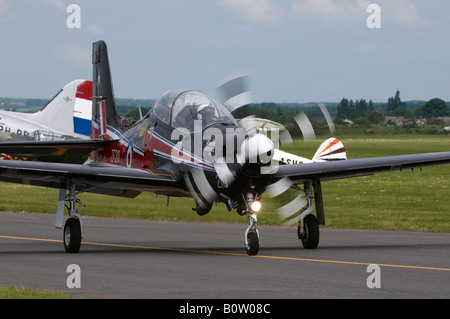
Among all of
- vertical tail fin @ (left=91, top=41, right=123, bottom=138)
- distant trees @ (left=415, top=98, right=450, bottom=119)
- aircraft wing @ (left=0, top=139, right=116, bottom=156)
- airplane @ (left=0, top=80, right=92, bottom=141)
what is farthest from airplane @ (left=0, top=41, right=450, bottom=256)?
distant trees @ (left=415, top=98, right=450, bottom=119)

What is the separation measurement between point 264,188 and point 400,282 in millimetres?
4512

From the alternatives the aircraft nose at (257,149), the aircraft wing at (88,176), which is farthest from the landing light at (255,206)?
the aircraft wing at (88,176)

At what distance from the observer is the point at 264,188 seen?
53.9 ft

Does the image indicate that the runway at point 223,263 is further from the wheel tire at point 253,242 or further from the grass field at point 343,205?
the grass field at point 343,205

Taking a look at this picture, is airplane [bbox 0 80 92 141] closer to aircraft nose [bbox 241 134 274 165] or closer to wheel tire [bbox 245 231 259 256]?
wheel tire [bbox 245 231 259 256]

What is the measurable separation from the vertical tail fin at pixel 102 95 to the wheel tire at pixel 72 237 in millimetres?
4775

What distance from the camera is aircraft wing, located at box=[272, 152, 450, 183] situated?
17.5 m

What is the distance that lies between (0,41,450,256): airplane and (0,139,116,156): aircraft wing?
4.85 ft

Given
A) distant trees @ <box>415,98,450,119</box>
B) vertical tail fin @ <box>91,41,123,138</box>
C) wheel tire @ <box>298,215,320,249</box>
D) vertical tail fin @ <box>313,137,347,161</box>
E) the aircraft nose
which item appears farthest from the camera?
distant trees @ <box>415,98,450,119</box>

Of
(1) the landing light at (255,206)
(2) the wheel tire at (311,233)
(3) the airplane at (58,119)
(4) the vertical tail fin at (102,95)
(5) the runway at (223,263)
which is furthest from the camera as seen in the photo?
(3) the airplane at (58,119)

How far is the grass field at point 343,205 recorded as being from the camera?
67.9 feet

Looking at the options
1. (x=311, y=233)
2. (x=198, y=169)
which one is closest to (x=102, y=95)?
(x=198, y=169)
